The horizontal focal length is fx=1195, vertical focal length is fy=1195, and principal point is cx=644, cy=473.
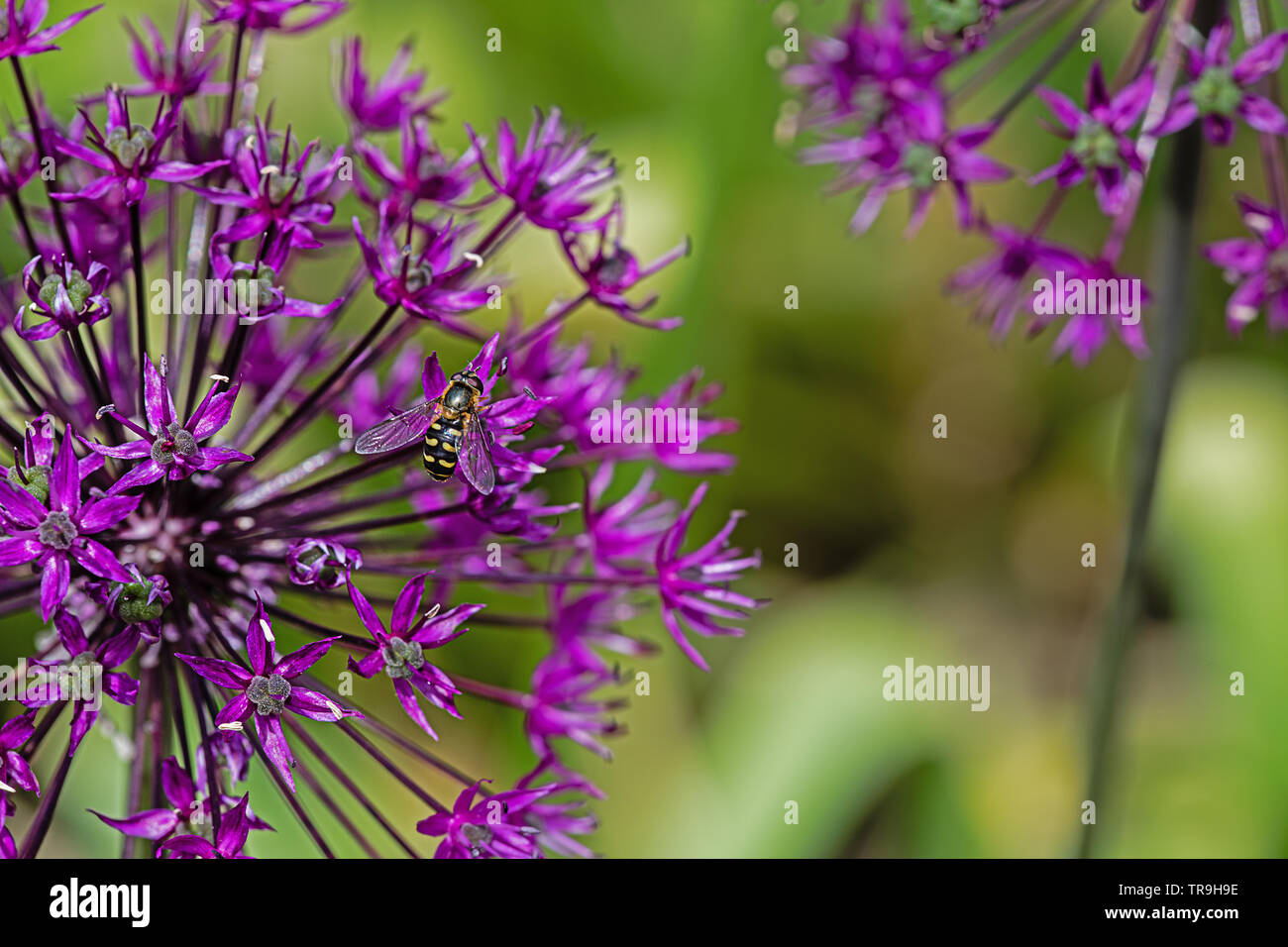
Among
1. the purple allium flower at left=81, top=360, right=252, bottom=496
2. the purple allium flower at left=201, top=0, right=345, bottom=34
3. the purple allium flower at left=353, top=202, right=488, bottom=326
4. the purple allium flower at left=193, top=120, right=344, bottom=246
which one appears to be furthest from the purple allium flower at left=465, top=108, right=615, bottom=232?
the purple allium flower at left=81, top=360, right=252, bottom=496

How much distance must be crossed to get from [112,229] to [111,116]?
0.37 meters

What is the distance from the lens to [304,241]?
1.91 metres

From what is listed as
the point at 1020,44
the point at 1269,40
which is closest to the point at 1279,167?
the point at 1269,40

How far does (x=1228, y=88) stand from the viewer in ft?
7.31

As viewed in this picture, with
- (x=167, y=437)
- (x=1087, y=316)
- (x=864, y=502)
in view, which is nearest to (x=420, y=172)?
(x=167, y=437)

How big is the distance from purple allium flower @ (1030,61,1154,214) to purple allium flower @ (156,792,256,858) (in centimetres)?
182

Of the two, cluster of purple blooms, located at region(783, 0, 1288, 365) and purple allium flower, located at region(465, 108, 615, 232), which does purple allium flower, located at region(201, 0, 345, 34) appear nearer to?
purple allium flower, located at region(465, 108, 615, 232)

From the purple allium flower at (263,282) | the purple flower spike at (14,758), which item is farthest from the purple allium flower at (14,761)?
the purple allium flower at (263,282)

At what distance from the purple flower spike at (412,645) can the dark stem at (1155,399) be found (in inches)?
60.3

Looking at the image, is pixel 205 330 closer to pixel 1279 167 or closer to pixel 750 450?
pixel 1279 167

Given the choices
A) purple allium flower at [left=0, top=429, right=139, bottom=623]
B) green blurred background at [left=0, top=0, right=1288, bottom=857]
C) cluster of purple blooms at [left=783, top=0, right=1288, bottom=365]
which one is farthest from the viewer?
green blurred background at [left=0, top=0, right=1288, bottom=857]

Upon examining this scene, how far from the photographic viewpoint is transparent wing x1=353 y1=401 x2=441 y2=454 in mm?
1868

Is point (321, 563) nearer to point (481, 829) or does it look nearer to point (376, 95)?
point (481, 829)

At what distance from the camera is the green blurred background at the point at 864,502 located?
3639 millimetres
